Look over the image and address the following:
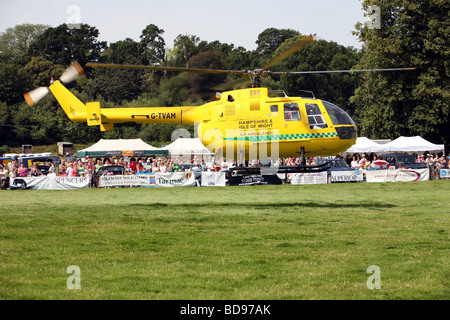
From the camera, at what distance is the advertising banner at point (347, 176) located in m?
35.0

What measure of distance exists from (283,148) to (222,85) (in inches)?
133

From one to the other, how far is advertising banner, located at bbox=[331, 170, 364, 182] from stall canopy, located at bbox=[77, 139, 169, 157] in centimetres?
1663

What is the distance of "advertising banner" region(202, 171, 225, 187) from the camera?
33.7 m

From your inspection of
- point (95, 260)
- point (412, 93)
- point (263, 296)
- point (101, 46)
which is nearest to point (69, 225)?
point (95, 260)

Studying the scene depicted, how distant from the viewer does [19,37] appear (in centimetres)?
9425

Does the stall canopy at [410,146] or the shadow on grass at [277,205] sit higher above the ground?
the stall canopy at [410,146]

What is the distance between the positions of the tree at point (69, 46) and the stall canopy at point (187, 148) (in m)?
15.1

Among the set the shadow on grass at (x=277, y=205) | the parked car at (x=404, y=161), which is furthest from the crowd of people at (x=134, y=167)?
the shadow on grass at (x=277, y=205)

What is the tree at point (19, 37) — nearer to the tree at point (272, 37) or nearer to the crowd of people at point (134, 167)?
the tree at point (272, 37)

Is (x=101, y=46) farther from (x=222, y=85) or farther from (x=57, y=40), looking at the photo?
(x=222, y=85)

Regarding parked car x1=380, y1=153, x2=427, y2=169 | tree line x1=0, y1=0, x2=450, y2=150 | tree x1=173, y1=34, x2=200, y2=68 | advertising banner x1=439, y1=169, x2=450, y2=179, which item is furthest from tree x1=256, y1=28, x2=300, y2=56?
tree x1=173, y1=34, x2=200, y2=68

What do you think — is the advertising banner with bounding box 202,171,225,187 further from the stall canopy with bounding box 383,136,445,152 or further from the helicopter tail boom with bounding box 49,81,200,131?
the stall canopy with bounding box 383,136,445,152

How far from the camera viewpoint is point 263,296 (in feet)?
29.6
